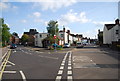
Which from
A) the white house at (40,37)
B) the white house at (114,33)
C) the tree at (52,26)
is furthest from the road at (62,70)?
the white house at (40,37)

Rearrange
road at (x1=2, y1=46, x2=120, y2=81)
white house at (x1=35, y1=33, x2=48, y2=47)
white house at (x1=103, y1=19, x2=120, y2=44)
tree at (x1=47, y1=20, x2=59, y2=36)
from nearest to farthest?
road at (x1=2, y1=46, x2=120, y2=81), white house at (x1=103, y1=19, x2=120, y2=44), tree at (x1=47, y1=20, x2=59, y2=36), white house at (x1=35, y1=33, x2=48, y2=47)

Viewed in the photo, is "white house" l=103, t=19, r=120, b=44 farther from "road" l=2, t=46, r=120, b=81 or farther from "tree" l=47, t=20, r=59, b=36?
"road" l=2, t=46, r=120, b=81

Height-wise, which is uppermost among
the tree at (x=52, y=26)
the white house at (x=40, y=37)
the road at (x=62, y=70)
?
the tree at (x=52, y=26)

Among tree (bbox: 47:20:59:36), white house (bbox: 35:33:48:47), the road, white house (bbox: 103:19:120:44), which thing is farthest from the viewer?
white house (bbox: 35:33:48:47)

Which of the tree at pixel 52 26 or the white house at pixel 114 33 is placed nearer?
the white house at pixel 114 33

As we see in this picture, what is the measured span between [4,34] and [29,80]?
215 feet

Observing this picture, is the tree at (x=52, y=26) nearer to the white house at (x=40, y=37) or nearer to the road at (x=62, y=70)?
the white house at (x=40, y=37)

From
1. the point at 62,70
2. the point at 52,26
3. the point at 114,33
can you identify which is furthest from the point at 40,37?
the point at 62,70

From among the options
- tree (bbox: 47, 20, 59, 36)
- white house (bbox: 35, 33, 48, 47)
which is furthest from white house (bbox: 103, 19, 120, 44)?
white house (bbox: 35, 33, 48, 47)

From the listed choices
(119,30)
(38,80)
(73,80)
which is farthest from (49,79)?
(119,30)

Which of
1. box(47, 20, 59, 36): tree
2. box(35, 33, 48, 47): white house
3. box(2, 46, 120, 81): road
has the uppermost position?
box(47, 20, 59, 36): tree

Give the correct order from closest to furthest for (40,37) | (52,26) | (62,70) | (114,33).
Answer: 1. (62,70)
2. (114,33)
3. (52,26)
4. (40,37)

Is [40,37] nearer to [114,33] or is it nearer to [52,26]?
[52,26]

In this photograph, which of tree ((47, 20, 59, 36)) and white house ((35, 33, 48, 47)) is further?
white house ((35, 33, 48, 47))
